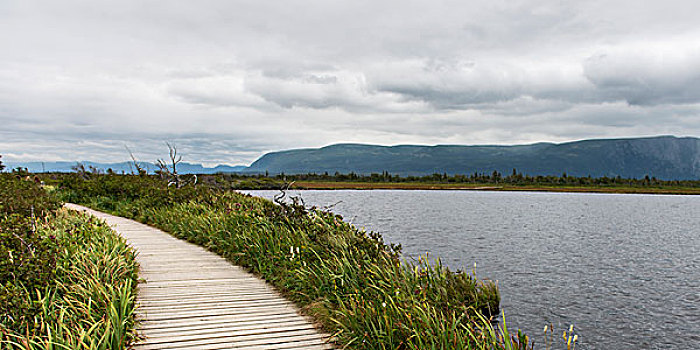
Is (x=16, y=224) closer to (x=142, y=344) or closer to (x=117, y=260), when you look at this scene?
(x=117, y=260)

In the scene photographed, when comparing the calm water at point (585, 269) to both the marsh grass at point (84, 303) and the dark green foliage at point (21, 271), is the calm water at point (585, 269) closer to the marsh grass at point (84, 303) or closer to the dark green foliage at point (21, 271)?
the marsh grass at point (84, 303)

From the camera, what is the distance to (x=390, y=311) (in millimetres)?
6367

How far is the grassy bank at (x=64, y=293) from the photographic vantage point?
17.5 ft

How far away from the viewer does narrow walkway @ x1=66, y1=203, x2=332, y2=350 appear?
19.3ft

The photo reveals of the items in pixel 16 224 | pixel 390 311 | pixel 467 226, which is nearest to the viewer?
pixel 390 311

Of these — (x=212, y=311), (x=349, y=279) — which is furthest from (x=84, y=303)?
(x=349, y=279)

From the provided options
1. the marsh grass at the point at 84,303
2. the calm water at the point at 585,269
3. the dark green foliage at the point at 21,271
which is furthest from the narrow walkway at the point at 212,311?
the calm water at the point at 585,269

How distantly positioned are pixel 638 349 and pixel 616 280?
6564 mm

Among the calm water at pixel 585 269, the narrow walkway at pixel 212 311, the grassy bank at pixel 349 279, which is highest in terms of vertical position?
the grassy bank at pixel 349 279

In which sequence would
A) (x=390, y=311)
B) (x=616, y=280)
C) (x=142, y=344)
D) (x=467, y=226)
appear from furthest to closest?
(x=467, y=226), (x=616, y=280), (x=390, y=311), (x=142, y=344)

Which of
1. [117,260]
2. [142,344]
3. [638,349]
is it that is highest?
[117,260]

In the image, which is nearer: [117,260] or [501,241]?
[117,260]

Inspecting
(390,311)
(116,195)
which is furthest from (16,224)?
(116,195)

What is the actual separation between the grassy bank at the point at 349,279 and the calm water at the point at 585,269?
2064 millimetres
